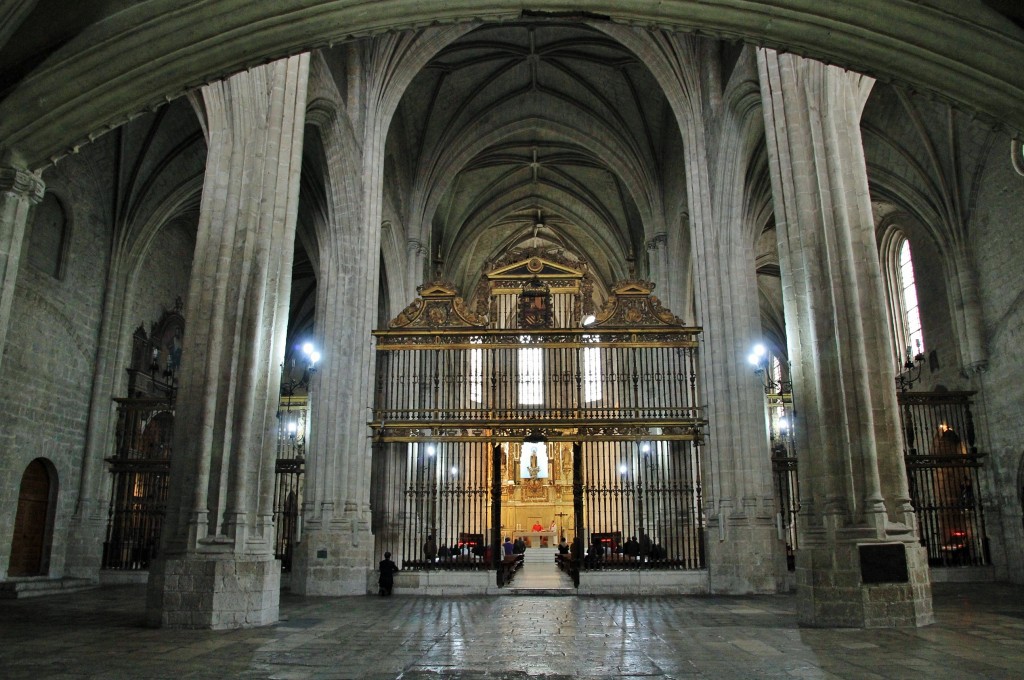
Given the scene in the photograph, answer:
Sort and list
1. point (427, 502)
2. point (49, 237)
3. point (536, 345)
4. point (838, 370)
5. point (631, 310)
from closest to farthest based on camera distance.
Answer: point (838, 370), point (536, 345), point (427, 502), point (631, 310), point (49, 237)

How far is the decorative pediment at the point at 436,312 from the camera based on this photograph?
52.0 ft

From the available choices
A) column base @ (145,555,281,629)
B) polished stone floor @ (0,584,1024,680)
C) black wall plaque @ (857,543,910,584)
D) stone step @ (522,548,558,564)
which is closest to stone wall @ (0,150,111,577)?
polished stone floor @ (0,584,1024,680)

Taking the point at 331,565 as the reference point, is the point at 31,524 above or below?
above

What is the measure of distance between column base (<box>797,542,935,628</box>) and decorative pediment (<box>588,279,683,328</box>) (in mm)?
7253

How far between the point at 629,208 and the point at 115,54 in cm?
2649

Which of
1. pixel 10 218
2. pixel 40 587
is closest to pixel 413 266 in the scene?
pixel 40 587

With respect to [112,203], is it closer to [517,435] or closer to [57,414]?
[57,414]

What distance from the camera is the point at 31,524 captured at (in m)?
16.4

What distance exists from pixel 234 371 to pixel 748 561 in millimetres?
10686

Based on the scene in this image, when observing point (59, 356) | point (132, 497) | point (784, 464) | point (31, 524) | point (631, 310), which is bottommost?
point (31, 524)

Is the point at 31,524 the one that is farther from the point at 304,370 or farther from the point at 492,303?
the point at 304,370

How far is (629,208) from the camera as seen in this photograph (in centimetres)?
3141

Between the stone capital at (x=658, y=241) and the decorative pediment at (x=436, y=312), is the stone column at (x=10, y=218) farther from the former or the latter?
the stone capital at (x=658, y=241)

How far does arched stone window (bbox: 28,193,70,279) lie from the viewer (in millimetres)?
16203
